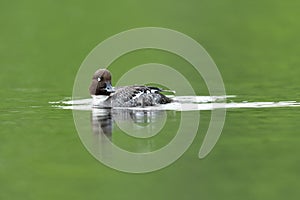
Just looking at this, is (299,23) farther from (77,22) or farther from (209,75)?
(209,75)

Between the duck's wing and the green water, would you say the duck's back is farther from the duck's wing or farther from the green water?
the green water

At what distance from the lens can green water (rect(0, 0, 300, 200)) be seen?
40.1ft

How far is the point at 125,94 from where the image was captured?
62.3 feet

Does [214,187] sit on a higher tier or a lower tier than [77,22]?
lower

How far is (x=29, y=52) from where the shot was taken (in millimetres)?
33719

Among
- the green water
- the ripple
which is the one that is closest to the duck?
the ripple

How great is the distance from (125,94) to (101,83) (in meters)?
0.76

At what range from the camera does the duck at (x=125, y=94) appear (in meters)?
19.0

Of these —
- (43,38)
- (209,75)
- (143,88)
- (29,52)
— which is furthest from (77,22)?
(143,88)

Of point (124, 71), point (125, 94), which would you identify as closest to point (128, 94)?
point (125, 94)

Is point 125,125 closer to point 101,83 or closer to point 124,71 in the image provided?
point 101,83

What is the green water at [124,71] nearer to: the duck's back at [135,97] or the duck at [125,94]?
the duck at [125,94]

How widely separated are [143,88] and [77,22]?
78.1 ft

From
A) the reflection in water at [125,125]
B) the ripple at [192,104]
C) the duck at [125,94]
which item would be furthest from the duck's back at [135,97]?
the reflection in water at [125,125]
